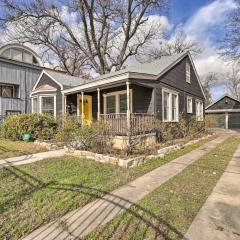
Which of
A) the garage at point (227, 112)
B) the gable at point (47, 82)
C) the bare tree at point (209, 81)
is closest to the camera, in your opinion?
the gable at point (47, 82)

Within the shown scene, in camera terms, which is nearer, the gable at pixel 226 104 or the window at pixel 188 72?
the window at pixel 188 72

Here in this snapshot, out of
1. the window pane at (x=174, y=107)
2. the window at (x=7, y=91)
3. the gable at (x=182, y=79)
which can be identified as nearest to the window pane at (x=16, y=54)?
the window at (x=7, y=91)

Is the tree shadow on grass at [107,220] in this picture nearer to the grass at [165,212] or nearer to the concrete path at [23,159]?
the grass at [165,212]

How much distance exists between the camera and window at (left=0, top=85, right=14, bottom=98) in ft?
58.3

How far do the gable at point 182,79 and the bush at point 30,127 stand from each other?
643 centimetres

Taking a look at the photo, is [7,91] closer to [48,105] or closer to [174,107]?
[48,105]

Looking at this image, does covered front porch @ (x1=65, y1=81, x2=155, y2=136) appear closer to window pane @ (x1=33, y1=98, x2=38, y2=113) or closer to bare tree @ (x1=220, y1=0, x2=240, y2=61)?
window pane @ (x1=33, y1=98, x2=38, y2=113)

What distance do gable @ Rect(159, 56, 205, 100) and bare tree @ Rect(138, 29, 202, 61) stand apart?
1483 centimetres

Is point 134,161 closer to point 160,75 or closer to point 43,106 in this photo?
point 160,75

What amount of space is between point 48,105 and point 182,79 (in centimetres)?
937

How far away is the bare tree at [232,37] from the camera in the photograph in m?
21.2

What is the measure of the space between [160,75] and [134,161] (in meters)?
6.22

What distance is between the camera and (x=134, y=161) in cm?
684

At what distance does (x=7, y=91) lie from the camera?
59.7ft
